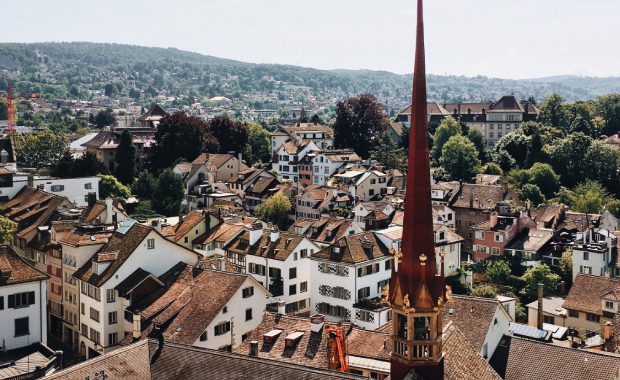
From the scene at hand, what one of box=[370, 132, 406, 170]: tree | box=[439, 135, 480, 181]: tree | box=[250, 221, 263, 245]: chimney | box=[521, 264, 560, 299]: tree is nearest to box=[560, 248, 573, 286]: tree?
box=[521, 264, 560, 299]: tree

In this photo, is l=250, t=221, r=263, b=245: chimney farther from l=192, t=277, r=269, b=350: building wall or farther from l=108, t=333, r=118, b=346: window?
l=108, t=333, r=118, b=346: window

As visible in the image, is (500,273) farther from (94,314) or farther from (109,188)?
(109,188)

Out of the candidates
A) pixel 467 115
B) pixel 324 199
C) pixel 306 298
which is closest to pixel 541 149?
pixel 324 199

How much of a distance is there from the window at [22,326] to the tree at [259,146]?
88.5 m

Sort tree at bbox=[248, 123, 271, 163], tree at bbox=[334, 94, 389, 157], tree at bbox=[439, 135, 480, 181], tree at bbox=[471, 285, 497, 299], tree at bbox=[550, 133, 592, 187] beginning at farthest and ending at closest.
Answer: tree at bbox=[248, 123, 271, 163] < tree at bbox=[334, 94, 389, 157] < tree at bbox=[439, 135, 480, 181] < tree at bbox=[550, 133, 592, 187] < tree at bbox=[471, 285, 497, 299]

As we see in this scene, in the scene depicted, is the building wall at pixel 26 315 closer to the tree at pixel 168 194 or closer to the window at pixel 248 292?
the window at pixel 248 292

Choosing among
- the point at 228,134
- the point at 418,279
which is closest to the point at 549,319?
the point at 418,279

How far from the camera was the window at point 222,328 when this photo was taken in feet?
142

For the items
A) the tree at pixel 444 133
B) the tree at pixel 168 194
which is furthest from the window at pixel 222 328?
the tree at pixel 444 133

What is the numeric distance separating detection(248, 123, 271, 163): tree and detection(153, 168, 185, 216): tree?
1576 inches

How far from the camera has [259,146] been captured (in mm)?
138625

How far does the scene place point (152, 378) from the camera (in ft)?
81.3

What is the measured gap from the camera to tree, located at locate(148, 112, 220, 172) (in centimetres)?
11494

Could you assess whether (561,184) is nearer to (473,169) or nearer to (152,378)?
(473,169)
